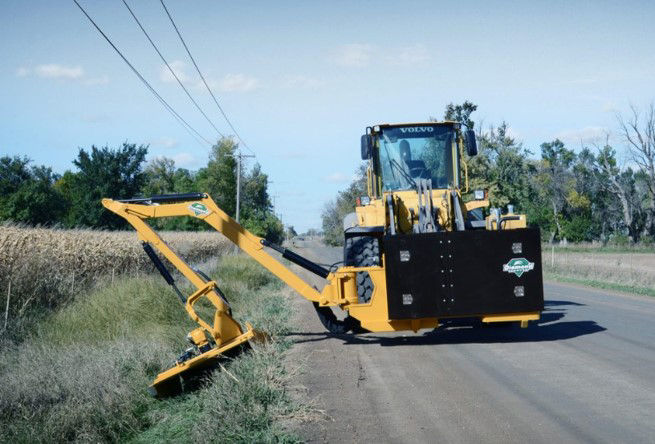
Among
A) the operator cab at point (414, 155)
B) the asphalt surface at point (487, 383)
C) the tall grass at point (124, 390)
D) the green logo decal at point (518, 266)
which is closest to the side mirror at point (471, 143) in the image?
the operator cab at point (414, 155)

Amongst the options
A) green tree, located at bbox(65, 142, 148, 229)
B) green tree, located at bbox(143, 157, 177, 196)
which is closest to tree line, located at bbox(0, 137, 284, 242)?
green tree, located at bbox(65, 142, 148, 229)

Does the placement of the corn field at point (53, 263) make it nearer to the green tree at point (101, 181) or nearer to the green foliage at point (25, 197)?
the green foliage at point (25, 197)

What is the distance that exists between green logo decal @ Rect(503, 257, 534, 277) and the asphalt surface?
3.82 ft

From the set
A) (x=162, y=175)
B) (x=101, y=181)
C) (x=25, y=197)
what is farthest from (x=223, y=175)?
(x=162, y=175)

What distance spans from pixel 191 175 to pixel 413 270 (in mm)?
80756

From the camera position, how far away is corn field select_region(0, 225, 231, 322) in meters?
12.8

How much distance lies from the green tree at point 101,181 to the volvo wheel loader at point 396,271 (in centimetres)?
3732

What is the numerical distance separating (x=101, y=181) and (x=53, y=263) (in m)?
36.0

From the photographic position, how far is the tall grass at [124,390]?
6469 mm

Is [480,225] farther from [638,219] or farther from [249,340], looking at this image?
[638,219]

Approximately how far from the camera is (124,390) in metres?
7.73

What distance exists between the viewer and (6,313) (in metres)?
11.6

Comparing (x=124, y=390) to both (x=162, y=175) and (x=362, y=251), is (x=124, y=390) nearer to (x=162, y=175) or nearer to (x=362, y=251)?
(x=362, y=251)

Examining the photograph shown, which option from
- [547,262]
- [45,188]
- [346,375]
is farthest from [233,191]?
[346,375]
